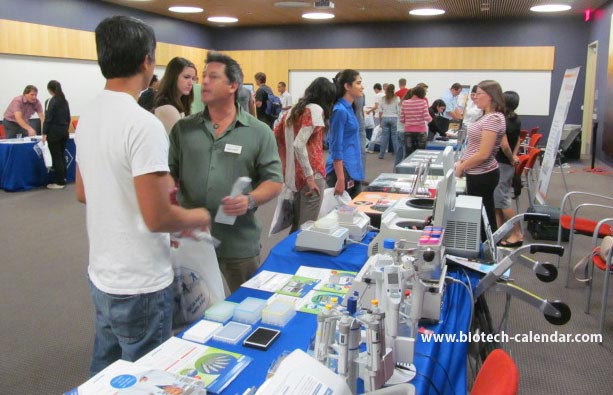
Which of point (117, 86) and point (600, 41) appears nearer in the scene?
point (117, 86)

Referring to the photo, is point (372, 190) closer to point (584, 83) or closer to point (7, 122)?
point (7, 122)

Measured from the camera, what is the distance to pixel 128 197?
1.35 m

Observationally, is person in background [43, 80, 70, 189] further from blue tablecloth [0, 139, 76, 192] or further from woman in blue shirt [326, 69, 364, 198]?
woman in blue shirt [326, 69, 364, 198]

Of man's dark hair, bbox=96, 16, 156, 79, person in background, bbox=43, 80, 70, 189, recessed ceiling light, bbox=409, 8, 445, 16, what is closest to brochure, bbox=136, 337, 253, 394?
man's dark hair, bbox=96, 16, 156, 79

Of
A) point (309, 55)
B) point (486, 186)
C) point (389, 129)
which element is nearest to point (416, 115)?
point (389, 129)

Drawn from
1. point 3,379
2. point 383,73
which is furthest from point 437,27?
point 3,379

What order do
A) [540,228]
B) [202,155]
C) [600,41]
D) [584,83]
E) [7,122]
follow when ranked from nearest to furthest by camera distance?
[202,155], [540,228], [7,122], [600,41], [584,83]

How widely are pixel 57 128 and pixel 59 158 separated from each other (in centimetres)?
51

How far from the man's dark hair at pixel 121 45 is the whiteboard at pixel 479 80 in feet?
33.3

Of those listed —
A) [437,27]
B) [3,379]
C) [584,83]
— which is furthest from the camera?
[437,27]

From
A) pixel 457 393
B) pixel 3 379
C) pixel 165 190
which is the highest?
pixel 165 190

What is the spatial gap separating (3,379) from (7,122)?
19.7ft

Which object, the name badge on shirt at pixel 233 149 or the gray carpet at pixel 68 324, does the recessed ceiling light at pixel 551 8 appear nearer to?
the gray carpet at pixel 68 324

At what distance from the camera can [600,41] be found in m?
9.72
